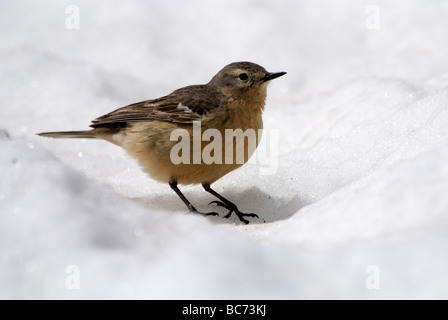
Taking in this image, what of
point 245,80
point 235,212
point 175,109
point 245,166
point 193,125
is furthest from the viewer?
point 245,166

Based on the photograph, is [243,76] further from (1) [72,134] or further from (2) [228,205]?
(1) [72,134]

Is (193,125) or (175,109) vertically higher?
(175,109)

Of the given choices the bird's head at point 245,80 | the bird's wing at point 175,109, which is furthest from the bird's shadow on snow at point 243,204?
the bird's head at point 245,80

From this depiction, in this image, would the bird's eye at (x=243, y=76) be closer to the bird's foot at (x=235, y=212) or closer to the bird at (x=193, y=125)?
the bird at (x=193, y=125)

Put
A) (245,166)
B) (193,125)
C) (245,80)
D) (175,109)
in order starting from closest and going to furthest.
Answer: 1. (193,125)
2. (175,109)
3. (245,80)
4. (245,166)

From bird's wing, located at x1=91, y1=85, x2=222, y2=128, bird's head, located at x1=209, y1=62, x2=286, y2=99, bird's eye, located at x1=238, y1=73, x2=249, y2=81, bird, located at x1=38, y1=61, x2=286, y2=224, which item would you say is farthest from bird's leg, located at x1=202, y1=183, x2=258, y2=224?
bird's eye, located at x1=238, y1=73, x2=249, y2=81

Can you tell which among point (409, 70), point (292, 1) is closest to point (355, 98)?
point (409, 70)

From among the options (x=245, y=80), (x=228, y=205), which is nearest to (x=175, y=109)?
(x=245, y=80)
